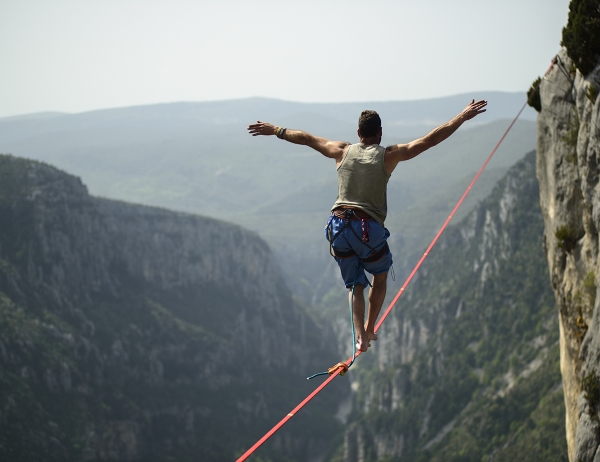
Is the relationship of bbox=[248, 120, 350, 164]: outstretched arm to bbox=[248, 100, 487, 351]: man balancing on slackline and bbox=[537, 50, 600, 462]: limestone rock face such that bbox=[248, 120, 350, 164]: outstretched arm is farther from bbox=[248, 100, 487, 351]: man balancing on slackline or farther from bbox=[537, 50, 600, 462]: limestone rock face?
bbox=[537, 50, 600, 462]: limestone rock face

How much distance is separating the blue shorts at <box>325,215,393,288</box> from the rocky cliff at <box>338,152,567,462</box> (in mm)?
82252

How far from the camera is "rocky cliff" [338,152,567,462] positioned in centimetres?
11006

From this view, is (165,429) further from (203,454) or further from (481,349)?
(481,349)

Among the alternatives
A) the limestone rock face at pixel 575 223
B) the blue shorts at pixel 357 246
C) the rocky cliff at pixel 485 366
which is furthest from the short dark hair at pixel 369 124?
the rocky cliff at pixel 485 366

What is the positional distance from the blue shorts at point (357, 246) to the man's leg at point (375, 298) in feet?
0.83

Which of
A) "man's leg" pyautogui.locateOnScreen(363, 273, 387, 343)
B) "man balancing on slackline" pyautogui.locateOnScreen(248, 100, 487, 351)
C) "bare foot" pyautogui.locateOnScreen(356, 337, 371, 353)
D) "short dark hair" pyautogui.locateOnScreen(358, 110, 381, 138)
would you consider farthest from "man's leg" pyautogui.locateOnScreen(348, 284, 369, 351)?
"short dark hair" pyautogui.locateOnScreen(358, 110, 381, 138)

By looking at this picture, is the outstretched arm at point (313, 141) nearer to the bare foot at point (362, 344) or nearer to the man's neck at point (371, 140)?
the man's neck at point (371, 140)

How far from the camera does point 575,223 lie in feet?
62.1

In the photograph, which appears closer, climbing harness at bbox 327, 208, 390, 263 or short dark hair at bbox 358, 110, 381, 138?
short dark hair at bbox 358, 110, 381, 138

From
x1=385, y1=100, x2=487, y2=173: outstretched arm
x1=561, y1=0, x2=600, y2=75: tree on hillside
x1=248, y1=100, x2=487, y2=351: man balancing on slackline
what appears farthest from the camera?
x1=561, y1=0, x2=600, y2=75: tree on hillside

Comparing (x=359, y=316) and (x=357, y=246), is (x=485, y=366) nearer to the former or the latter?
(x=359, y=316)

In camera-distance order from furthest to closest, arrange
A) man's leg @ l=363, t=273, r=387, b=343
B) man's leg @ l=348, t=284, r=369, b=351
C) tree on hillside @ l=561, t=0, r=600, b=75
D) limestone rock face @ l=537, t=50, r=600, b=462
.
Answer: tree on hillside @ l=561, t=0, r=600, b=75
limestone rock face @ l=537, t=50, r=600, b=462
man's leg @ l=348, t=284, r=369, b=351
man's leg @ l=363, t=273, r=387, b=343

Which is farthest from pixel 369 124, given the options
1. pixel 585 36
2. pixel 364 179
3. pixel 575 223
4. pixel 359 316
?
pixel 575 223

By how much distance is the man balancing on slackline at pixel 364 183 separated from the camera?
12.0 meters
